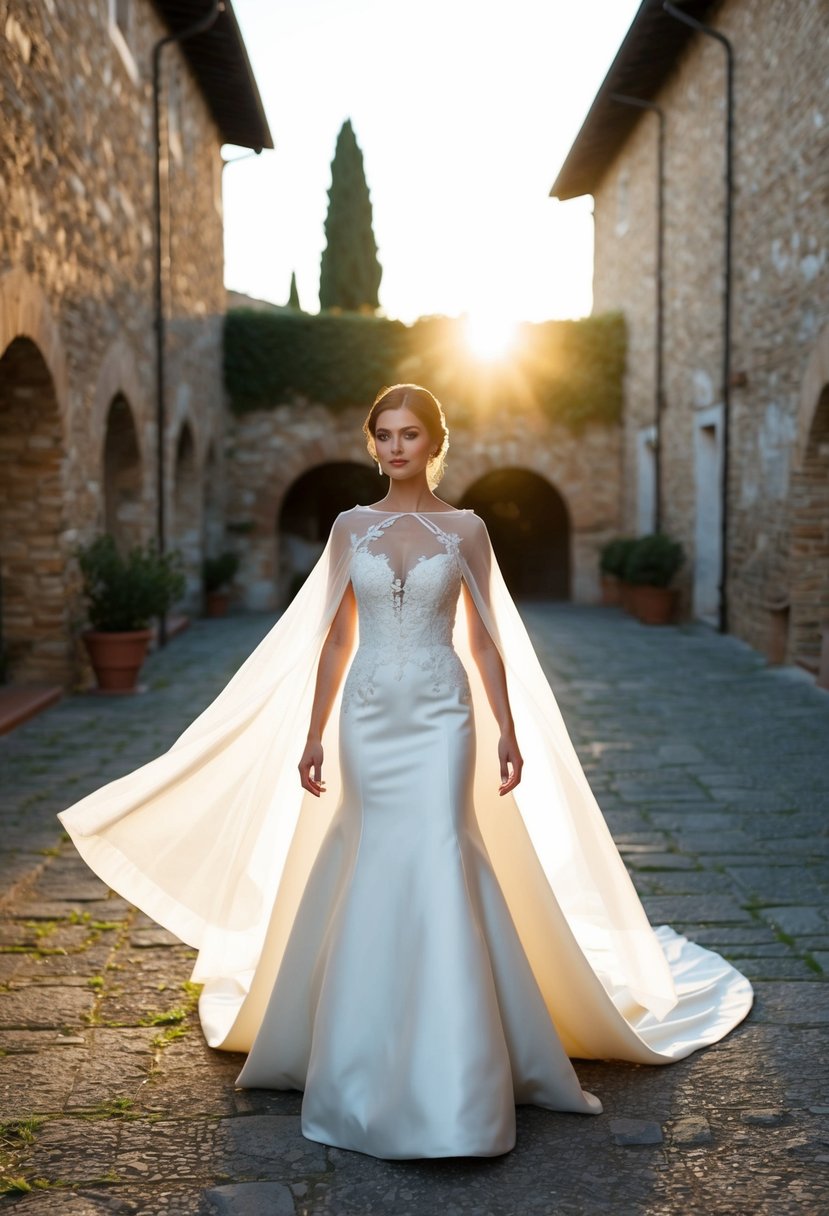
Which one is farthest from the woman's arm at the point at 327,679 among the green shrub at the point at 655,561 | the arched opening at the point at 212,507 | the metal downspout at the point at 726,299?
the arched opening at the point at 212,507

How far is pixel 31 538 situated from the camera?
8352mm

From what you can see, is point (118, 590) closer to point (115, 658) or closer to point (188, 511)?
point (115, 658)

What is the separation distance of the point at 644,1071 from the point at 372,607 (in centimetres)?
131

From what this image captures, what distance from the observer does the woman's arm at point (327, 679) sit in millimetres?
2873

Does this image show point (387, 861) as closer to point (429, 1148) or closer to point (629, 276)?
point (429, 1148)

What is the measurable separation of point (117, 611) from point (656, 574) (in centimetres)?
685

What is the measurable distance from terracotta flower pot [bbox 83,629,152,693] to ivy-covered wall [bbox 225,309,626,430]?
26.3 ft

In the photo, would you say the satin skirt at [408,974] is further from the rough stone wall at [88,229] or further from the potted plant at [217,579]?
the potted plant at [217,579]

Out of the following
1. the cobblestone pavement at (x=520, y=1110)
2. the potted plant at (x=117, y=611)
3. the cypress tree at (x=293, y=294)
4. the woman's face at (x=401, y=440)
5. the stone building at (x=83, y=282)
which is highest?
the cypress tree at (x=293, y=294)

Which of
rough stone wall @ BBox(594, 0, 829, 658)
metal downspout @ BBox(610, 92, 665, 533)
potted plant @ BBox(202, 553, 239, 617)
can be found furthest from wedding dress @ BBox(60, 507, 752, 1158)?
potted plant @ BBox(202, 553, 239, 617)

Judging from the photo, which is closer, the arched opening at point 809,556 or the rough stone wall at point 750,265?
the rough stone wall at point 750,265

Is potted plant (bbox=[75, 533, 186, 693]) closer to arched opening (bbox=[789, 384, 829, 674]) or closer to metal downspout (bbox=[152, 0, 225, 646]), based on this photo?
metal downspout (bbox=[152, 0, 225, 646])

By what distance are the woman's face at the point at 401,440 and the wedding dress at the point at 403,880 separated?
0.12 metres

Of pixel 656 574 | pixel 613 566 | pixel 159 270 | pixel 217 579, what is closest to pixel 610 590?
pixel 613 566
